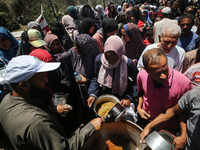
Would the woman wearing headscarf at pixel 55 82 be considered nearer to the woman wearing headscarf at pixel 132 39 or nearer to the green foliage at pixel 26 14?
the woman wearing headscarf at pixel 132 39

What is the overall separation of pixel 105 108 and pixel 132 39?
7.57 ft

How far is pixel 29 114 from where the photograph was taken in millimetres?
1121

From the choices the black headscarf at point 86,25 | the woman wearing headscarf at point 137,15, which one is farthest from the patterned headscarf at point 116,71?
the woman wearing headscarf at point 137,15

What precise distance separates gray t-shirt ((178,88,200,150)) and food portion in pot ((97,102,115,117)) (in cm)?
95

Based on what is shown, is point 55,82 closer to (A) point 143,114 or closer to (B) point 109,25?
(A) point 143,114

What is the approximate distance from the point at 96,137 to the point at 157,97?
1138mm

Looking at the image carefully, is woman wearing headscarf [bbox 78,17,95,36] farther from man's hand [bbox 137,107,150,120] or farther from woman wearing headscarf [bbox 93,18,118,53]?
man's hand [bbox 137,107,150,120]

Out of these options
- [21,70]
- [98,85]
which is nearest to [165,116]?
[98,85]

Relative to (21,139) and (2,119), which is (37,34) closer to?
(2,119)

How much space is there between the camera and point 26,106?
1193mm

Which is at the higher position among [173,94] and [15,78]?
[15,78]

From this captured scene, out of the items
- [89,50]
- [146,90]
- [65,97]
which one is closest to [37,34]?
[89,50]

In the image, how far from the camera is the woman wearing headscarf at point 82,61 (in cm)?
258

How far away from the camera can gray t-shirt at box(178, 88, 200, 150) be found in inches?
49.1
